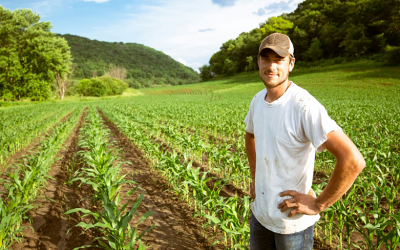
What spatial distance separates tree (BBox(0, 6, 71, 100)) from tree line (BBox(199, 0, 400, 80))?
44.5m

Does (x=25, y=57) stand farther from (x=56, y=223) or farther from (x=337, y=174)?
(x=337, y=174)

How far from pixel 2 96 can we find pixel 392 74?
53.9 meters

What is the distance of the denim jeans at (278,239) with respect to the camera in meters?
1.54

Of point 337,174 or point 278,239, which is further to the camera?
point 278,239

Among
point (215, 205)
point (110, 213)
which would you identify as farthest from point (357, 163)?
point (110, 213)

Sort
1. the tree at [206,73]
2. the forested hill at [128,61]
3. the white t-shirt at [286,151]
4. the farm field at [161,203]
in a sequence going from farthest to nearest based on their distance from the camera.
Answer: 1. the forested hill at [128,61]
2. the tree at [206,73]
3. the farm field at [161,203]
4. the white t-shirt at [286,151]

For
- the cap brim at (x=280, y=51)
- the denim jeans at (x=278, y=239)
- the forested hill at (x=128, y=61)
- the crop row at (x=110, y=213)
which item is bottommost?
the crop row at (x=110, y=213)

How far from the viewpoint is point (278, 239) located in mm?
1589

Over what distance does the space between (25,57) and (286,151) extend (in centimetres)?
4846

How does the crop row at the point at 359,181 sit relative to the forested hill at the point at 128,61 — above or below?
below

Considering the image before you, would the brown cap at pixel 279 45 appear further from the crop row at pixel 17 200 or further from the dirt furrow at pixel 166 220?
the crop row at pixel 17 200

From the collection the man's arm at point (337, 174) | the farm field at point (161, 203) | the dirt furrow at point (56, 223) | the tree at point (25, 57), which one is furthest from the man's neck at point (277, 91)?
the tree at point (25, 57)

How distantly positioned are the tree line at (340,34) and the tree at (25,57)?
44547 mm

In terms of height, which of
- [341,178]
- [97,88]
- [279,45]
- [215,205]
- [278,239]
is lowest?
[215,205]
